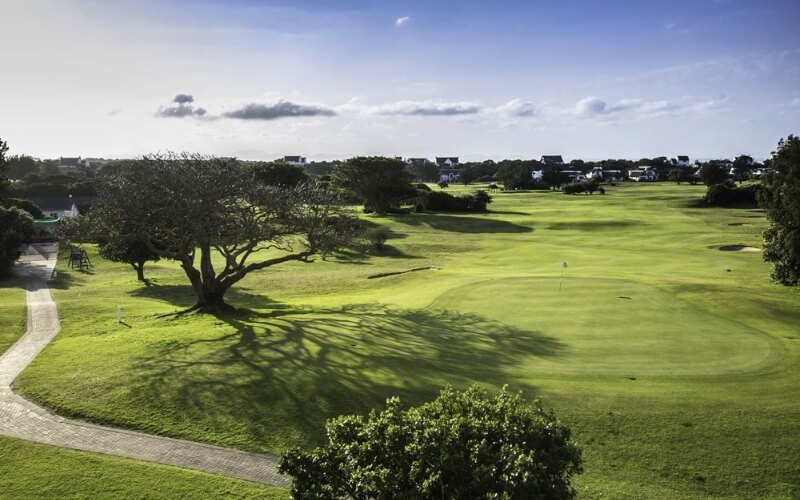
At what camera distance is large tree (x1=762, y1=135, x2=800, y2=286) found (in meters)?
32.2

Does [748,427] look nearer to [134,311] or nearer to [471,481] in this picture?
[471,481]

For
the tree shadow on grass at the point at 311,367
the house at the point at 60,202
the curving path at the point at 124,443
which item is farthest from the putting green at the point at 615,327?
the house at the point at 60,202

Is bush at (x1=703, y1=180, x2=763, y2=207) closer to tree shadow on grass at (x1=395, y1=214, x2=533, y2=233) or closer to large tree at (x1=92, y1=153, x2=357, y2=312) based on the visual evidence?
tree shadow on grass at (x1=395, y1=214, x2=533, y2=233)

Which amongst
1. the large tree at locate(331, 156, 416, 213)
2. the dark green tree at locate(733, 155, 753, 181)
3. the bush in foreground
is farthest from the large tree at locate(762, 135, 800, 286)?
the dark green tree at locate(733, 155, 753, 181)

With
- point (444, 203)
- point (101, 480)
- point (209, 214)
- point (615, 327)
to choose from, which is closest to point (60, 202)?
point (444, 203)

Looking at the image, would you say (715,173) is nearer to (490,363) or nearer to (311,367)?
(490,363)

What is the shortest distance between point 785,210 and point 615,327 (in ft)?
55.8

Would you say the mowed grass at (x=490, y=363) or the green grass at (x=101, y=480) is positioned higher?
the mowed grass at (x=490, y=363)

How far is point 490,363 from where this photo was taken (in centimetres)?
2009

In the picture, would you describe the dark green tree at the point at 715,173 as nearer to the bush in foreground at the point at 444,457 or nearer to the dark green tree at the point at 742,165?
the dark green tree at the point at 742,165

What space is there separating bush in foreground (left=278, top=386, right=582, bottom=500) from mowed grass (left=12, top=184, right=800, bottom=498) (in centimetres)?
405

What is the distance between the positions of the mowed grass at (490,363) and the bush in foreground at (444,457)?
4.05m

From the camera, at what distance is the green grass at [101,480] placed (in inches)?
474

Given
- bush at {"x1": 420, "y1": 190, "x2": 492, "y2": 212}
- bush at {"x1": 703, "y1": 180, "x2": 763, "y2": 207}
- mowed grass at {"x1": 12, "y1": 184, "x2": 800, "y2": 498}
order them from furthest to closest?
bush at {"x1": 420, "y1": 190, "x2": 492, "y2": 212}
bush at {"x1": 703, "y1": 180, "x2": 763, "y2": 207}
mowed grass at {"x1": 12, "y1": 184, "x2": 800, "y2": 498}
